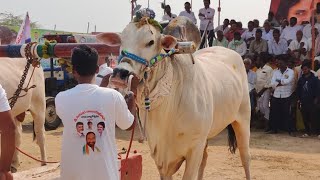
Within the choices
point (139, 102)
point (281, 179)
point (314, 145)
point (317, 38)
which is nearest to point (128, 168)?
point (139, 102)

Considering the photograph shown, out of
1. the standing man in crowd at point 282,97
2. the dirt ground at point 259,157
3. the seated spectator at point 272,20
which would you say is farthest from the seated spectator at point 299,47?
the dirt ground at point 259,157

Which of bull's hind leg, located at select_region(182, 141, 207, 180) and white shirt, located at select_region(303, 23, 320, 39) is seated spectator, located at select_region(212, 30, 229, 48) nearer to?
white shirt, located at select_region(303, 23, 320, 39)

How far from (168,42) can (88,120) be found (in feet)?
4.13

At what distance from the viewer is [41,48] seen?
4.16 metres

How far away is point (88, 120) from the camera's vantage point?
2.96 m

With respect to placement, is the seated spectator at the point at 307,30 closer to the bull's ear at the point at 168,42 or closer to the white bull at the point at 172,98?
the white bull at the point at 172,98

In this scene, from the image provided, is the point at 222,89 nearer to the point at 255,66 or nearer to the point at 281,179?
the point at 281,179

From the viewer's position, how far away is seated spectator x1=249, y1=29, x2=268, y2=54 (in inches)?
448

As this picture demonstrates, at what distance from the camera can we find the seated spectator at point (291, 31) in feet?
37.6

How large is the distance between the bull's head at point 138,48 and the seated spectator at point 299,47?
7.49 m

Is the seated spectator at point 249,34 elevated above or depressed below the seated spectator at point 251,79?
above

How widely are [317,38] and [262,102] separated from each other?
6.58 feet

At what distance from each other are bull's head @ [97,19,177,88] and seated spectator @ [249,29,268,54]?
7.74m

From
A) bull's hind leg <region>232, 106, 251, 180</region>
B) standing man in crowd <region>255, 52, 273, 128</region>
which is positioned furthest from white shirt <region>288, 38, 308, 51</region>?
bull's hind leg <region>232, 106, 251, 180</region>
